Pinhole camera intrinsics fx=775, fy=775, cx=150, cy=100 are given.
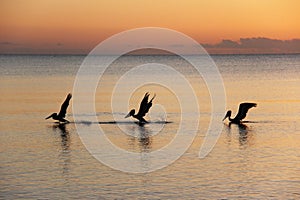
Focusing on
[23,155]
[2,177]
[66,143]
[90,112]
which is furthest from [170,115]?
[2,177]

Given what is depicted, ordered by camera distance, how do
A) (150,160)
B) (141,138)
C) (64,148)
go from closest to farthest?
(150,160), (64,148), (141,138)

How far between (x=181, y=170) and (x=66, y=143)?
23.7 ft

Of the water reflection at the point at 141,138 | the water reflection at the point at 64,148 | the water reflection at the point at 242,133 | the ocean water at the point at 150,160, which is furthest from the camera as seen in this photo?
the water reflection at the point at 242,133

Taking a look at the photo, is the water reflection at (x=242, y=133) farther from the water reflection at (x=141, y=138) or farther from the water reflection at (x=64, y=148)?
the water reflection at (x=64, y=148)

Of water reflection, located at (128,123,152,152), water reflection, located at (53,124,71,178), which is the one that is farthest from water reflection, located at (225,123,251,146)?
water reflection, located at (53,124,71,178)

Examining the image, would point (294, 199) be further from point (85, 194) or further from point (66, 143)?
point (66, 143)

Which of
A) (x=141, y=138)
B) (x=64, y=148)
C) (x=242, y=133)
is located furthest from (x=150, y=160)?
(x=242, y=133)

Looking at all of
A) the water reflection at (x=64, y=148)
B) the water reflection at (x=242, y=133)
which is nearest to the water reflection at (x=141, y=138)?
the water reflection at (x=64, y=148)

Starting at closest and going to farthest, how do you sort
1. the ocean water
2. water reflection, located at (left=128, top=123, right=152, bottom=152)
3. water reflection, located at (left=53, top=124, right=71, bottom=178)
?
the ocean water
water reflection, located at (left=53, top=124, right=71, bottom=178)
water reflection, located at (left=128, top=123, right=152, bottom=152)

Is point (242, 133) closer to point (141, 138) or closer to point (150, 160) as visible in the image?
point (141, 138)

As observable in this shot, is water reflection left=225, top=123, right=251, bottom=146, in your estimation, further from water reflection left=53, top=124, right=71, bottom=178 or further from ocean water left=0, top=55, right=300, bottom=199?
water reflection left=53, top=124, right=71, bottom=178

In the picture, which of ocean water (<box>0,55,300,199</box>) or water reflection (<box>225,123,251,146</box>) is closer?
ocean water (<box>0,55,300,199</box>)

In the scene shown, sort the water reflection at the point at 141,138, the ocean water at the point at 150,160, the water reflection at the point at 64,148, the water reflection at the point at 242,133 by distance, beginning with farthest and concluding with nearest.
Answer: the water reflection at the point at 242,133, the water reflection at the point at 141,138, the water reflection at the point at 64,148, the ocean water at the point at 150,160

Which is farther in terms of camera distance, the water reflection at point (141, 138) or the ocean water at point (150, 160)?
the water reflection at point (141, 138)
